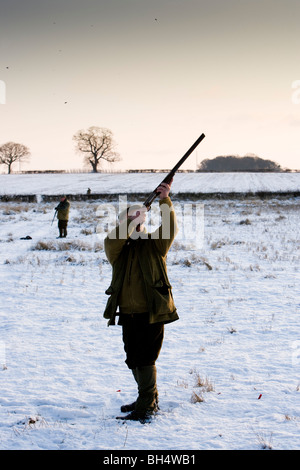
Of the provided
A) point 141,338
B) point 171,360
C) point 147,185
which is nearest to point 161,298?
point 141,338

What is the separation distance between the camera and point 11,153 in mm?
83688

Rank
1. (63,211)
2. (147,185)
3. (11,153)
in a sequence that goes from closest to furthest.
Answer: (63,211) < (147,185) < (11,153)

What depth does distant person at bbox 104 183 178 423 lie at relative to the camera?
11.3ft

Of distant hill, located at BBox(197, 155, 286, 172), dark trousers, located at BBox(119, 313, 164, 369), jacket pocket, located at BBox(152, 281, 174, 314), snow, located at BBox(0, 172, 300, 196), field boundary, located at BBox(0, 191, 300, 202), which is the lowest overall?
dark trousers, located at BBox(119, 313, 164, 369)

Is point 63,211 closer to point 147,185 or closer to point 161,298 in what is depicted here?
point 161,298

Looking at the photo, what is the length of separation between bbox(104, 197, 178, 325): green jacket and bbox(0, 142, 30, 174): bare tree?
85.3 metres

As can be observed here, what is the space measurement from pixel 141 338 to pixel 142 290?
0.43 m

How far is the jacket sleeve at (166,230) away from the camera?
354cm

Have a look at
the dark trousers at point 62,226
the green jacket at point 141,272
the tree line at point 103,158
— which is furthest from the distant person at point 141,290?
the tree line at point 103,158

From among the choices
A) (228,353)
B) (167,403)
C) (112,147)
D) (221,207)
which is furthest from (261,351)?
(112,147)

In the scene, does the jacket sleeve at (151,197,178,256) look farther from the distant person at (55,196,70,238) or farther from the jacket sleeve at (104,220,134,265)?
the distant person at (55,196,70,238)

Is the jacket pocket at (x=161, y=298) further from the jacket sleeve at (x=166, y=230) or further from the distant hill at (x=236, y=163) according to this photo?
the distant hill at (x=236, y=163)

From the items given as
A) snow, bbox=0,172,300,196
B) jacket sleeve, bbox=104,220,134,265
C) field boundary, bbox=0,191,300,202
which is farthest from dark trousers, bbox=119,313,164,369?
snow, bbox=0,172,300,196

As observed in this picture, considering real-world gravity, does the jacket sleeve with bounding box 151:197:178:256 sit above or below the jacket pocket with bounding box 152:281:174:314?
above
